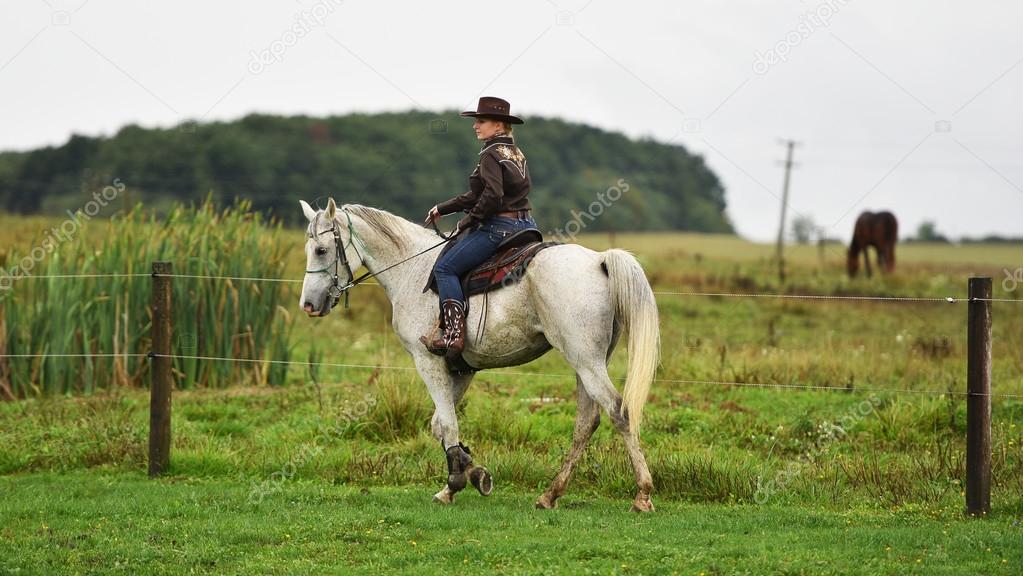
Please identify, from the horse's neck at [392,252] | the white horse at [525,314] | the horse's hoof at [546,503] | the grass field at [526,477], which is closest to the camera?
the grass field at [526,477]

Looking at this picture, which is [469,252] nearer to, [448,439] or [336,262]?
[336,262]

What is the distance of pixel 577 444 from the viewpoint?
7848 millimetres

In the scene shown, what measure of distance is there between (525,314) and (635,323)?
2.77 ft

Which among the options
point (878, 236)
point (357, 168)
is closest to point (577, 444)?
point (878, 236)

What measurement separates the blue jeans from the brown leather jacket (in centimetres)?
8

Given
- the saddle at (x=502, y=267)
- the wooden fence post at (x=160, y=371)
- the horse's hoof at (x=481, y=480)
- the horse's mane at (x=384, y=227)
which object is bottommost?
the horse's hoof at (x=481, y=480)

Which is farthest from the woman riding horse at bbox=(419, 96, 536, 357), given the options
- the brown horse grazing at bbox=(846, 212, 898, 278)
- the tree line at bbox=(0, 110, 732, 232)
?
the tree line at bbox=(0, 110, 732, 232)

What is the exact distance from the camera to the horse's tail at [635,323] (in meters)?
7.12

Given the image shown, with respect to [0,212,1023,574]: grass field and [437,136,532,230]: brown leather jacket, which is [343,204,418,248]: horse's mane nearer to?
[437,136,532,230]: brown leather jacket

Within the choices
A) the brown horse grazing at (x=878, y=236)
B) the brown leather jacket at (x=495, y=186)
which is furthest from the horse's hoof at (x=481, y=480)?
the brown horse grazing at (x=878, y=236)

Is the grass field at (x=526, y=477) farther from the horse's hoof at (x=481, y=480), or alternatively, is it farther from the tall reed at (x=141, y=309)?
the tall reed at (x=141, y=309)

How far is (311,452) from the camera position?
9352 mm

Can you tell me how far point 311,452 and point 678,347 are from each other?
698 centimetres

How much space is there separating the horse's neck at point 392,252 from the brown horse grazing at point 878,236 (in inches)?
1027
